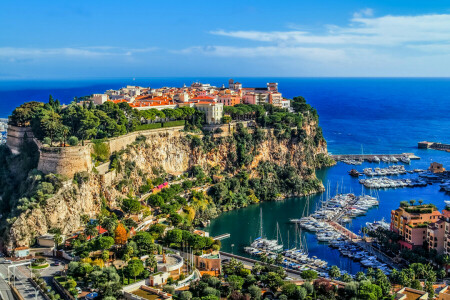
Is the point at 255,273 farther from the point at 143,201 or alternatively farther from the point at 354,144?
the point at 354,144

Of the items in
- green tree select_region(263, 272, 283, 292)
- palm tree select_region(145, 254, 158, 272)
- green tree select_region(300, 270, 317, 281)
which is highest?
palm tree select_region(145, 254, 158, 272)

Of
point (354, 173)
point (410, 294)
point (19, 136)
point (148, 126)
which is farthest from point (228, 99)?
point (410, 294)

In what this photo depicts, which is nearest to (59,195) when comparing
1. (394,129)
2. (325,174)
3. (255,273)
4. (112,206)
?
(112,206)

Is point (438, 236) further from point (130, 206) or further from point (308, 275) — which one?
point (130, 206)

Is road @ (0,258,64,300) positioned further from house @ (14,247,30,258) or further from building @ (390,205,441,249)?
building @ (390,205,441,249)

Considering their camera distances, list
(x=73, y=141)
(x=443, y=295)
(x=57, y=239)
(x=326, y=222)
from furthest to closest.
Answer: (x=326, y=222) < (x=73, y=141) < (x=57, y=239) < (x=443, y=295)

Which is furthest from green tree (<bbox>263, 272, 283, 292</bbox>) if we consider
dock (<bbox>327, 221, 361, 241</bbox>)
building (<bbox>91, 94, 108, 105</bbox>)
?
building (<bbox>91, 94, 108, 105</bbox>)
